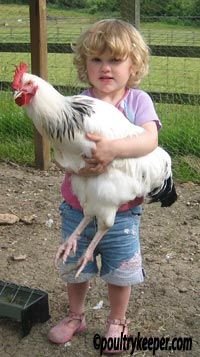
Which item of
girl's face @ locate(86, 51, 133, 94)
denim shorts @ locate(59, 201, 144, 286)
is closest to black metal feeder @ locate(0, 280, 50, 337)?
denim shorts @ locate(59, 201, 144, 286)

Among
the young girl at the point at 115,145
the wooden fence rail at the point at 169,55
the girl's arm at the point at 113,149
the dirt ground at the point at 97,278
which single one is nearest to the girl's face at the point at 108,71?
the young girl at the point at 115,145

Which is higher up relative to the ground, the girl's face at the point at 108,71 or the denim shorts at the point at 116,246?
the girl's face at the point at 108,71

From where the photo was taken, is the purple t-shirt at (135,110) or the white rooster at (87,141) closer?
the white rooster at (87,141)

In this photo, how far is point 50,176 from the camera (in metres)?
5.04

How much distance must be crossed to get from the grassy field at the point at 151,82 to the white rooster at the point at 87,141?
101 inches

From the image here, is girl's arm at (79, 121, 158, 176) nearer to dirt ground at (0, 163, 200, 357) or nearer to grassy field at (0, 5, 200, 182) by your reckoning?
dirt ground at (0, 163, 200, 357)

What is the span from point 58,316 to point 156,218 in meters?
1.39

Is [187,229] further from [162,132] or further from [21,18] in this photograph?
[21,18]

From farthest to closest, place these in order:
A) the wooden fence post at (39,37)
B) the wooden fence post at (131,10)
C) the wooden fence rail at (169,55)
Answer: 1. the wooden fence rail at (169,55)
2. the wooden fence post at (131,10)
3. the wooden fence post at (39,37)

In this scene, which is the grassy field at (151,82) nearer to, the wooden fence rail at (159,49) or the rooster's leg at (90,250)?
the wooden fence rail at (159,49)

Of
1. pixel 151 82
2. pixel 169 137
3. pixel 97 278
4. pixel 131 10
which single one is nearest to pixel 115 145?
pixel 97 278

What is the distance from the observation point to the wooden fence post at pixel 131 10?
517 cm

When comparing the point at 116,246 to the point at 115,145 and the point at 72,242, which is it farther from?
the point at 115,145

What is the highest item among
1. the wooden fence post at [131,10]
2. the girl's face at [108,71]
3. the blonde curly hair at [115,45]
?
the blonde curly hair at [115,45]
